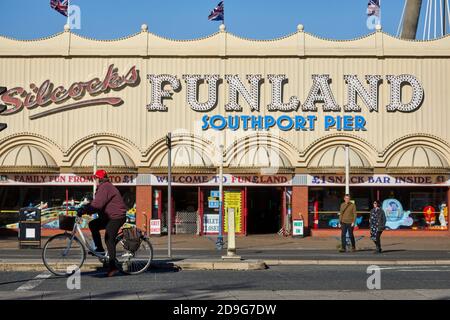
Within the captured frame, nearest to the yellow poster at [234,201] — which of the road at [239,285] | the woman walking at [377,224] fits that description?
the woman walking at [377,224]

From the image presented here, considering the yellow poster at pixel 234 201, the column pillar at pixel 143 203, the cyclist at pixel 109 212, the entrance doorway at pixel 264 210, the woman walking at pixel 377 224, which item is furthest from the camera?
the entrance doorway at pixel 264 210

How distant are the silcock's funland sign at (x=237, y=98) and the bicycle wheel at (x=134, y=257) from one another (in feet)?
69.5

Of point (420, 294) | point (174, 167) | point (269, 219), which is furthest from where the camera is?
point (269, 219)

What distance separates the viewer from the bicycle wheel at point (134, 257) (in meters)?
14.2

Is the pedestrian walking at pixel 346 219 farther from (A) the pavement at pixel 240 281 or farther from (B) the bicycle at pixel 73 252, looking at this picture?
(B) the bicycle at pixel 73 252

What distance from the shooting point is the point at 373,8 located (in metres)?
38.0

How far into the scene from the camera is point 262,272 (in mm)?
15734

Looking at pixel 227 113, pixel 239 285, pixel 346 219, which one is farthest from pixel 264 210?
pixel 239 285

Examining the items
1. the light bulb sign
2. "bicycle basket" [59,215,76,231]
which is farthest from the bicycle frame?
the light bulb sign

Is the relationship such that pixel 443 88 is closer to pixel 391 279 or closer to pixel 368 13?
pixel 368 13

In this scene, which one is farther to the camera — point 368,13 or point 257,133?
point 368,13

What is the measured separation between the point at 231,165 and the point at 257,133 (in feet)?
6.29

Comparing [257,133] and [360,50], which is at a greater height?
[360,50]
